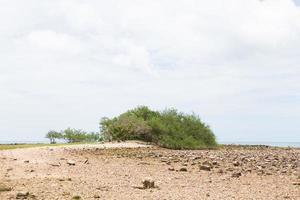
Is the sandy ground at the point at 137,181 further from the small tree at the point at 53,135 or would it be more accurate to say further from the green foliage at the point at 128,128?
the small tree at the point at 53,135

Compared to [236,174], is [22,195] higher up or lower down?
lower down

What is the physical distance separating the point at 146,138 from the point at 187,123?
3.87 metres

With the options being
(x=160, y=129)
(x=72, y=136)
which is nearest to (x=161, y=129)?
(x=160, y=129)

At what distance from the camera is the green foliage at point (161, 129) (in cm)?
4138

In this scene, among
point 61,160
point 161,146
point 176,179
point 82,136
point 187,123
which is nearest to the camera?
point 176,179

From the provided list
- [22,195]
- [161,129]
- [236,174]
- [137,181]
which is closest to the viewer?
[22,195]

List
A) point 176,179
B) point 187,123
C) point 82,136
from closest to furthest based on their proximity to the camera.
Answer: point 176,179 → point 187,123 → point 82,136

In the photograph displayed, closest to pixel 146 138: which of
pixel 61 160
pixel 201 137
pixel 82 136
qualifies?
pixel 201 137

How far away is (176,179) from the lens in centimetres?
1625

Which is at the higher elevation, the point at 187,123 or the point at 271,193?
the point at 187,123

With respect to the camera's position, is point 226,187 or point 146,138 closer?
point 226,187

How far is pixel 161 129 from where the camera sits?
136 feet

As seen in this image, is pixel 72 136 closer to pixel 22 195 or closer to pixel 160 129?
pixel 160 129

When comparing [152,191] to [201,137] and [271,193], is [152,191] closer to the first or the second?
[271,193]
